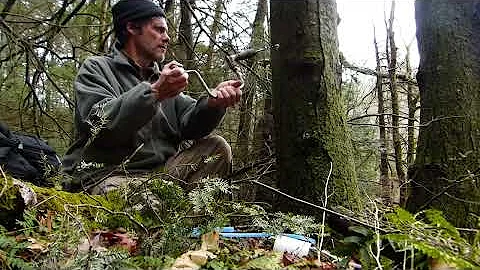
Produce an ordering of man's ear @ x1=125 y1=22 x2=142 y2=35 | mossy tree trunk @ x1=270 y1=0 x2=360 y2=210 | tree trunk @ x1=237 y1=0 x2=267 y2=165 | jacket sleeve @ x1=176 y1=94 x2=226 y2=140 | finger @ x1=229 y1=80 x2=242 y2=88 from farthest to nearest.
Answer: tree trunk @ x1=237 y1=0 x2=267 y2=165, man's ear @ x1=125 y1=22 x2=142 y2=35, jacket sleeve @ x1=176 y1=94 x2=226 y2=140, finger @ x1=229 y1=80 x2=242 y2=88, mossy tree trunk @ x1=270 y1=0 x2=360 y2=210

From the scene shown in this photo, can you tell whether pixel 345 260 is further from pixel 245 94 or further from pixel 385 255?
pixel 245 94

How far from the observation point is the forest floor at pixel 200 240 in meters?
0.96

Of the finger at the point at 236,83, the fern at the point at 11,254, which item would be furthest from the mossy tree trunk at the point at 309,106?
the fern at the point at 11,254

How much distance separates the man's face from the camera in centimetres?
328

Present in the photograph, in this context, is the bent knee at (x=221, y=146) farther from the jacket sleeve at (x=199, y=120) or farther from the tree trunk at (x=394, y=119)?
the tree trunk at (x=394, y=119)

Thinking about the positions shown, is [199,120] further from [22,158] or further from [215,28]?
[215,28]

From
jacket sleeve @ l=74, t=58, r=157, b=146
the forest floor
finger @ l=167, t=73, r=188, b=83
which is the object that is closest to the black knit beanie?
jacket sleeve @ l=74, t=58, r=157, b=146

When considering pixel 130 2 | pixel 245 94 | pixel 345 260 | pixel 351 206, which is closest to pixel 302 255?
pixel 345 260

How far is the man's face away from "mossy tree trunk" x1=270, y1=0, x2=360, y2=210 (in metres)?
1.11

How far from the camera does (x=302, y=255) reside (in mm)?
1279

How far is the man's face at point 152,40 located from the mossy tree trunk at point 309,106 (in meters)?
1.11

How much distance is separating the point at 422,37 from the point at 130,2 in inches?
70.7

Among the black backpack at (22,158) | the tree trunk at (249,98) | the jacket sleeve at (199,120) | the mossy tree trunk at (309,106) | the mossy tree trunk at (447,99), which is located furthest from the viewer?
the tree trunk at (249,98)

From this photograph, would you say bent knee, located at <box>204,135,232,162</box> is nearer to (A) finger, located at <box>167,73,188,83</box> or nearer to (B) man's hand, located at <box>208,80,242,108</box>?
(B) man's hand, located at <box>208,80,242,108</box>
